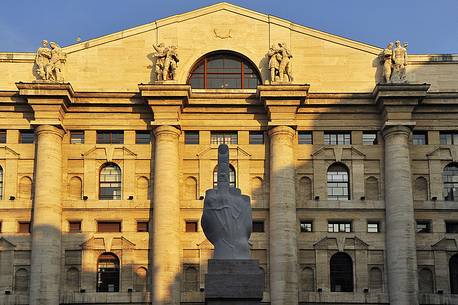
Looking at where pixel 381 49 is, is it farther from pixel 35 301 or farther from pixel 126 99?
pixel 35 301

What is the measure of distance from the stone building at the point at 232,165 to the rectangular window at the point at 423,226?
0.17 meters

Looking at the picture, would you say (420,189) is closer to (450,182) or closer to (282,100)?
(450,182)

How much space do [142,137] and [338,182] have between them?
486 inches

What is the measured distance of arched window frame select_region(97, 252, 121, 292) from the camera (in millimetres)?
56375

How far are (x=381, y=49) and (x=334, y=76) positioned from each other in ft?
11.2

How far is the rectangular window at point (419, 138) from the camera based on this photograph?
59219 millimetres

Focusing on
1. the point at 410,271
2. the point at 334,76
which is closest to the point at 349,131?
the point at 334,76

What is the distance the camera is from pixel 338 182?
2308 inches

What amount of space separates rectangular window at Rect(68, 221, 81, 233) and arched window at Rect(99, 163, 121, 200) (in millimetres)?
2095

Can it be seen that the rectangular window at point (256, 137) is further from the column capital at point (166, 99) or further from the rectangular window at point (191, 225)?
the rectangular window at point (191, 225)

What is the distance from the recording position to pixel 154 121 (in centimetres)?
5775

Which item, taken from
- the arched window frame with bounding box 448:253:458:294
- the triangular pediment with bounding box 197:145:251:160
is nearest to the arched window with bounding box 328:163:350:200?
the triangular pediment with bounding box 197:145:251:160

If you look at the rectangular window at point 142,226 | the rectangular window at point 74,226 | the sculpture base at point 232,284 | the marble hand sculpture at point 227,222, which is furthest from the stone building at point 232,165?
the sculpture base at point 232,284

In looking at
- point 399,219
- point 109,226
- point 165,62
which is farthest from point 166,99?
point 399,219
